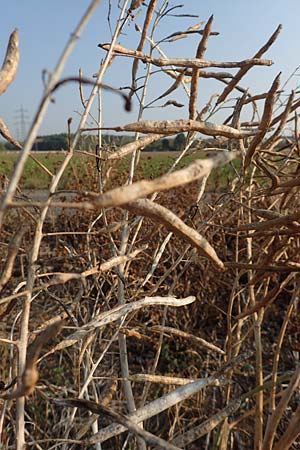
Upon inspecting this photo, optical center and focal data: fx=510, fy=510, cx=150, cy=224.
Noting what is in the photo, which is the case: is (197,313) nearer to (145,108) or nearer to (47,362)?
(47,362)

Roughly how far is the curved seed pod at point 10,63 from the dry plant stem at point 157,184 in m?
0.17

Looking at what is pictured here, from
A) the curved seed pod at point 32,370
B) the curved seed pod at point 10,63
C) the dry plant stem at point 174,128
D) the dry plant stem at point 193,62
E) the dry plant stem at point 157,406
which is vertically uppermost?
the dry plant stem at point 193,62

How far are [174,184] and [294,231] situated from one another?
31 cm

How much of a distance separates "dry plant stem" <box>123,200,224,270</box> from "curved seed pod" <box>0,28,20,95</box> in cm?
15

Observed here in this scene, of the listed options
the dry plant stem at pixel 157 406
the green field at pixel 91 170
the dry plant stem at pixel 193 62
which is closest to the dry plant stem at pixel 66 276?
the dry plant stem at pixel 157 406

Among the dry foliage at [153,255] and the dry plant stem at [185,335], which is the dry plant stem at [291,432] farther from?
the dry plant stem at [185,335]

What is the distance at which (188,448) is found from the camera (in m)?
1.77

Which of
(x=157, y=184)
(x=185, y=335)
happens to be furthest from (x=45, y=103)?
(x=185, y=335)

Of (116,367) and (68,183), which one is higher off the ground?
(68,183)

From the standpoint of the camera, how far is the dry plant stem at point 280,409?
413 mm

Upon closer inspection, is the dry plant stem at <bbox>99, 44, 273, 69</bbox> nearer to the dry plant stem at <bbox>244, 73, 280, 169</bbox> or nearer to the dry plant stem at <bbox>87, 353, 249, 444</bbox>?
the dry plant stem at <bbox>244, 73, 280, 169</bbox>

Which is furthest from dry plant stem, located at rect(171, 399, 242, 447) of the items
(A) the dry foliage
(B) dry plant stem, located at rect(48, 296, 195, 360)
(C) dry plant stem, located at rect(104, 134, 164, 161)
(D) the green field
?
(D) the green field

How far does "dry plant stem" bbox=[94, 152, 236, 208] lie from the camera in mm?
257

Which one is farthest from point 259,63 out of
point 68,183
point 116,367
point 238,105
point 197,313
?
point 68,183
